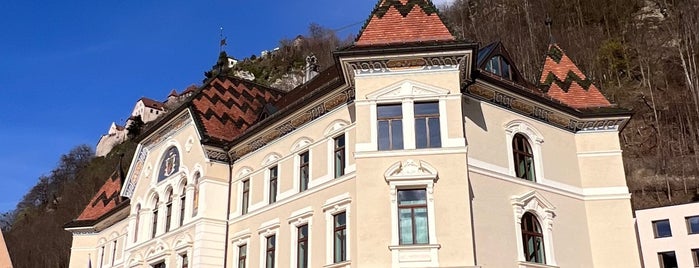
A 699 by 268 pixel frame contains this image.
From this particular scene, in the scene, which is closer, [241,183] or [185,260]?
[185,260]

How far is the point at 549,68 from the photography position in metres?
23.8

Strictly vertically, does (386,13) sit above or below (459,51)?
above

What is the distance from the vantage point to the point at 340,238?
1819 cm

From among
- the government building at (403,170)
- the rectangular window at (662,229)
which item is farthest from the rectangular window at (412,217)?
the rectangular window at (662,229)

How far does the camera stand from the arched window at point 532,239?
18.1m

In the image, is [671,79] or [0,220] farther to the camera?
[0,220]

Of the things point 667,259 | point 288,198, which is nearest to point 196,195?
point 288,198

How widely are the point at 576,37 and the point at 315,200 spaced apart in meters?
37.7

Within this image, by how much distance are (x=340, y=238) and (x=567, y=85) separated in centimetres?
987

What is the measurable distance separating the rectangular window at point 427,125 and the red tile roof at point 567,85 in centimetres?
667

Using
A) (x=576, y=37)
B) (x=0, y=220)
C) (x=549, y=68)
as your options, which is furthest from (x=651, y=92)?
(x=0, y=220)

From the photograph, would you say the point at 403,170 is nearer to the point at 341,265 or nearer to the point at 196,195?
the point at 341,265

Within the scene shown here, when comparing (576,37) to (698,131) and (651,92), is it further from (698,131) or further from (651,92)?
(698,131)

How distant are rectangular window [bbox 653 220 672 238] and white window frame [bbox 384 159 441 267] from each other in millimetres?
23935
